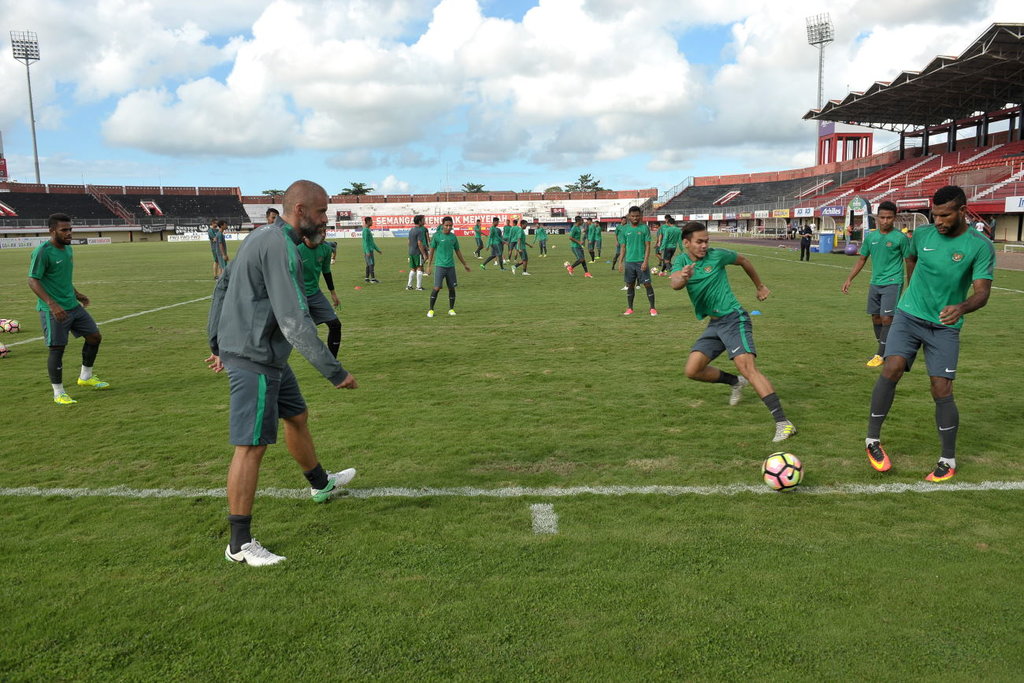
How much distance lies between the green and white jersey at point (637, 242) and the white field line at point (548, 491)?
30.0 ft

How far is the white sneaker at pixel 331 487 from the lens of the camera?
4492 millimetres

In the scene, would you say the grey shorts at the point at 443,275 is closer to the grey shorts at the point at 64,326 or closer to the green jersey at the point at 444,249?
the green jersey at the point at 444,249

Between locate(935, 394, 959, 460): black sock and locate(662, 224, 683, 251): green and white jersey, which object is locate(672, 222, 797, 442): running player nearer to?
locate(935, 394, 959, 460): black sock

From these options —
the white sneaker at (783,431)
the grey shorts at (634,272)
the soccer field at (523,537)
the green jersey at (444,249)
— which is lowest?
the soccer field at (523,537)

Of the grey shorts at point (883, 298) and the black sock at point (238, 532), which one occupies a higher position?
the grey shorts at point (883, 298)

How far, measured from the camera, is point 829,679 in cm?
267

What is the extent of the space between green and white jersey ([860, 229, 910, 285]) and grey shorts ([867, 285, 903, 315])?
0.07 m

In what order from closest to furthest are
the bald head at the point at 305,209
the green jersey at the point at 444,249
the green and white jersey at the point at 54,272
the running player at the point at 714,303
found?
the bald head at the point at 305,209 → the running player at the point at 714,303 → the green and white jersey at the point at 54,272 → the green jersey at the point at 444,249

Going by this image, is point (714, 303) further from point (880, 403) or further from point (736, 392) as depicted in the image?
point (880, 403)

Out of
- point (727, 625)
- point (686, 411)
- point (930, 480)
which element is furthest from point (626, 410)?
point (727, 625)

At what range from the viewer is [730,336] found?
607 centimetres

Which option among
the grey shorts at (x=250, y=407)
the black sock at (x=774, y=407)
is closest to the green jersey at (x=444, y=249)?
the black sock at (x=774, y=407)

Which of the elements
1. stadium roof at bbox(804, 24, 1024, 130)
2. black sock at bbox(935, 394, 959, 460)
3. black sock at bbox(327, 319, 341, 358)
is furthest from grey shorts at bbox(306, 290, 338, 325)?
stadium roof at bbox(804, 24, 1024, 130)

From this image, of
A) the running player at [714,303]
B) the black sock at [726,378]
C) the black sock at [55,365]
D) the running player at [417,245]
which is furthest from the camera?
the running player at [417,245]
